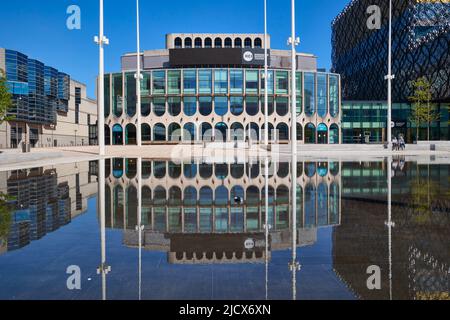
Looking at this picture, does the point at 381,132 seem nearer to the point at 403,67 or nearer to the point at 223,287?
the point at 403,67

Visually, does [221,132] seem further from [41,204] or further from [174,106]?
[41,204]

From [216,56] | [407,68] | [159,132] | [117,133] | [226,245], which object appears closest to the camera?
[226,245]

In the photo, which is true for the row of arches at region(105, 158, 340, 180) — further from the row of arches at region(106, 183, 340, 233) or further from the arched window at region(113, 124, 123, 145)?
the arched window at region(113, 124, 123, 145)

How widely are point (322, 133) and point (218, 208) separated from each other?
68.9 m

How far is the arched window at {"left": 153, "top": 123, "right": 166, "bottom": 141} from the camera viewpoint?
72.6m

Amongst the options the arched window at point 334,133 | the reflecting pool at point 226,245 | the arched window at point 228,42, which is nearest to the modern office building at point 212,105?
the arched window at point 334,133

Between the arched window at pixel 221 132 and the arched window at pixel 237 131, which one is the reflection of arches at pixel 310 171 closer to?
the arched window at pixel 237 131

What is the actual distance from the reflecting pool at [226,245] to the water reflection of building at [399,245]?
2 centimetres

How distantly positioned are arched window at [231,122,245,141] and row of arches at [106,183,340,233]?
58538 millimetres

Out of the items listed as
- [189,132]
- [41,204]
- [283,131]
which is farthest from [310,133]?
[41,204]

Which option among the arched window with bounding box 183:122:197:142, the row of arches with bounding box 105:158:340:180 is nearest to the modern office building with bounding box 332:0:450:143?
the arched window with bounding box 183:122:197:142

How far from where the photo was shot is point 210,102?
72.4 meters
